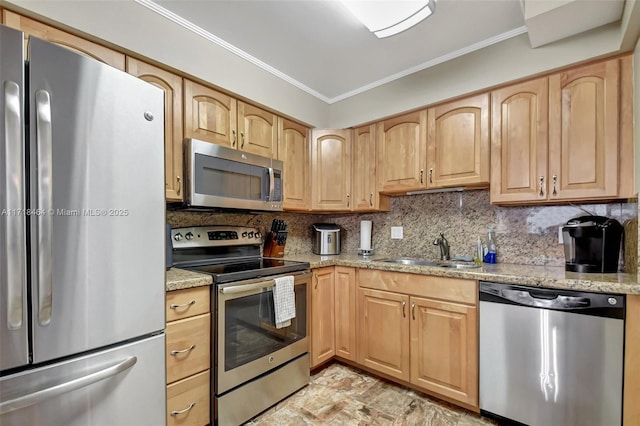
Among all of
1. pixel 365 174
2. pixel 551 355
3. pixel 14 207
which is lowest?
pixel 551 355

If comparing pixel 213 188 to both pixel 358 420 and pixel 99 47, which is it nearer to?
pixel 99 47

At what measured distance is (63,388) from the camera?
943mm

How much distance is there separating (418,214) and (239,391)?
1.93 meters

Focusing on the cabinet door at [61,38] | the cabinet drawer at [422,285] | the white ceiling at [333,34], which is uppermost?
the white ceiling at [333,34]

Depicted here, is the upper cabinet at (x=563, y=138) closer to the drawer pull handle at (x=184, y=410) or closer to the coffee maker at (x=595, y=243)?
the coffee maker at (x=595, y=243)

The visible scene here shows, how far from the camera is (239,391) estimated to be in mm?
1687

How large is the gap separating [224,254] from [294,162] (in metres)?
0.97

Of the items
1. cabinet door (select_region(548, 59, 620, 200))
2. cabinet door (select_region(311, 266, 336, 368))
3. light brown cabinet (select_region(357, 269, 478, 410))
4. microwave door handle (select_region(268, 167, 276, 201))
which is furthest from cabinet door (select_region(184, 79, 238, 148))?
cabinet door (select_region(548, 59, 620, 200))

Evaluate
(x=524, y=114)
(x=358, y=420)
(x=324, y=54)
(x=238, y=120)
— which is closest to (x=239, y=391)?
(x=358, y=420)

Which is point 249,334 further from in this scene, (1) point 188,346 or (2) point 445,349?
(2) point 445,349

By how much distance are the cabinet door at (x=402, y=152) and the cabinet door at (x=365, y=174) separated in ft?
0.21

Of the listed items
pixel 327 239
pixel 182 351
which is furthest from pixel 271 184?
pixel 182 351

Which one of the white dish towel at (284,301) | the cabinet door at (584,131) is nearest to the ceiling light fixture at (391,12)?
the cabinet door at (584,131)

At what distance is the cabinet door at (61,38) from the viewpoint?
4.18ft
